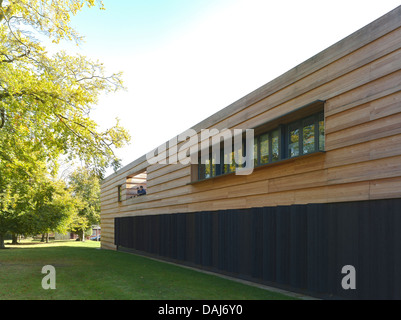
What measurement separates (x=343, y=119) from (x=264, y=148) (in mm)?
2986

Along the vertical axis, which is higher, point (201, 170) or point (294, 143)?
point (294, 143)

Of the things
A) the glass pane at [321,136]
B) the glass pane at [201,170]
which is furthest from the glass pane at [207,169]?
the glass pane at [321,136]

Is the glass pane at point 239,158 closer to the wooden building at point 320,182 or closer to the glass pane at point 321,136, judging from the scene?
the wooden building at point 320,182

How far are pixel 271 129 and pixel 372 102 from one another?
335 cm

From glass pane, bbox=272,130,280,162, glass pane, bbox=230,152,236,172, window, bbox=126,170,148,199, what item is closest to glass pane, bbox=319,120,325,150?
glass pane, bbox=272,130,280,162

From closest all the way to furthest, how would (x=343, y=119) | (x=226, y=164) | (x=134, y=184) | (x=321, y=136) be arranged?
(x=343, y=119), (x=321, y=136), (x=226, y=164), (x=134, y=184)

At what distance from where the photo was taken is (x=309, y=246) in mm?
7539

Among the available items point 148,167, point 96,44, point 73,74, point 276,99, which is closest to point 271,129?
point 276,99

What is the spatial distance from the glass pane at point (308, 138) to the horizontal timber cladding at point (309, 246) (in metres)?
1.39

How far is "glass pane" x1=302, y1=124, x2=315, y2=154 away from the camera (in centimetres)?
809

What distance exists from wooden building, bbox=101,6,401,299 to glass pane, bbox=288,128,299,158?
3cm

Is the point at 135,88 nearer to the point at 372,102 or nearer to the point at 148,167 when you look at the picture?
the point at 148,167

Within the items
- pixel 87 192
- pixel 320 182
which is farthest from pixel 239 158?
pixel 87 192

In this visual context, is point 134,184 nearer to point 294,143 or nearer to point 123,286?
point 123,286
